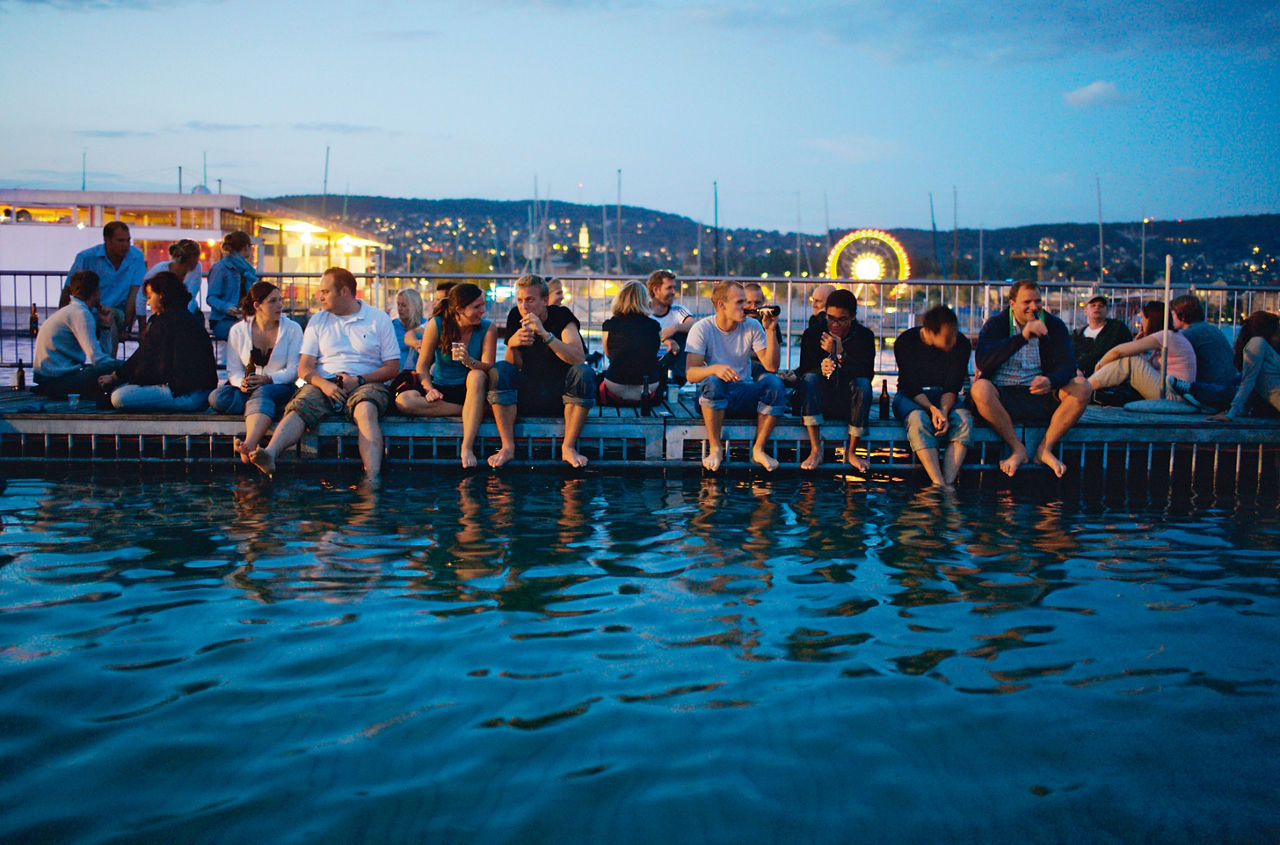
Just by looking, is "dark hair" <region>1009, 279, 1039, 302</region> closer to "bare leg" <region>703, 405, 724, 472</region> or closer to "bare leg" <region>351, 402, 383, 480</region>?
"bare leg" <region>703, 405, 724, 472</region>

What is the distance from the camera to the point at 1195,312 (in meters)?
9.64

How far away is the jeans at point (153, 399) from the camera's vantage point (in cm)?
832

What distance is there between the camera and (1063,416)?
8398 millimetres

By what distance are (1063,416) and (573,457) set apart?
3.91 meters

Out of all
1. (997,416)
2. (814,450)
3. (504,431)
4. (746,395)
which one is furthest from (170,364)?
(997,416)

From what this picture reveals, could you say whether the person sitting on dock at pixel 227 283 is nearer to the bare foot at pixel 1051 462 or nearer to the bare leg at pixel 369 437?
the bare leg at pixel 369 437

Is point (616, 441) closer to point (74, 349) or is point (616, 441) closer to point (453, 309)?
point (453, 309)

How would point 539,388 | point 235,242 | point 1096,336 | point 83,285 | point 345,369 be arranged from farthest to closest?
1. point 1096,336
2. point 235,242
3. point 83,285
4. point 539,388
5. point 345,369

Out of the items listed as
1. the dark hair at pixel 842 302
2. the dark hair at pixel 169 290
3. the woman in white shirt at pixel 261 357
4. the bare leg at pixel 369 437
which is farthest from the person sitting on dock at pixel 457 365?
the dark hair at pixel 842 302

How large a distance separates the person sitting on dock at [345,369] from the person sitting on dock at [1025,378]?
4.70 metres

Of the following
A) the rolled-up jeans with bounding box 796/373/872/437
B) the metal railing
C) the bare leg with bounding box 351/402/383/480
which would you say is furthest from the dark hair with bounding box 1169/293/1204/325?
the bare leg with bounding box 351/402/383/480

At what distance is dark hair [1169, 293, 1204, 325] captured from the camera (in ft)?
31.5

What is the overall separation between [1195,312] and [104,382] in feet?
31.5

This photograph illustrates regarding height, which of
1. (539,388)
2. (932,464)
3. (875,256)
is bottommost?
(932,464)
